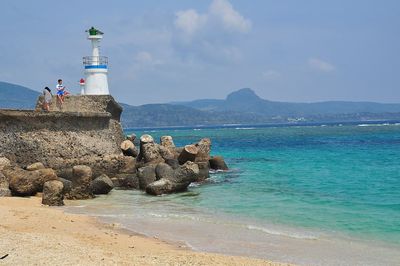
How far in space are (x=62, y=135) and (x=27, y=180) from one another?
468 cm

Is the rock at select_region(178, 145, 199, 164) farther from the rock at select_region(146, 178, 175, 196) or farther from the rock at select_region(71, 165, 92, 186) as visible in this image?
Result: the rock at select_region(71, 165, 92, 186)

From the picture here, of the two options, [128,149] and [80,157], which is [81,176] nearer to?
[80,157]

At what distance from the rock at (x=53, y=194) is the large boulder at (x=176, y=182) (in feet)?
10.9

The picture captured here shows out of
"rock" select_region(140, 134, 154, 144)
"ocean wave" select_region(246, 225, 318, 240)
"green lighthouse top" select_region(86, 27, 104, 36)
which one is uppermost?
"green lighthouse top" select_region(86, 27, 104, 36)

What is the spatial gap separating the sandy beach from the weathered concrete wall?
6.83m

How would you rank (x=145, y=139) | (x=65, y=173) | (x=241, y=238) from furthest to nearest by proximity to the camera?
(x=145, y=139) → (x=65, y=173) → (x=241, y=238)

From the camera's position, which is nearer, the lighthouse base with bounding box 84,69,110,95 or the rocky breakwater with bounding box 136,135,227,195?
the rocky breakwater with bounding box 136,135,227,195

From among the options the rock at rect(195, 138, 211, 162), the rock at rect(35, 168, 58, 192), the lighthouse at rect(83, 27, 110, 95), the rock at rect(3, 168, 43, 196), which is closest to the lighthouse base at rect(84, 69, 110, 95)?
the lighthouse at rect(83, 27, 110, 95)

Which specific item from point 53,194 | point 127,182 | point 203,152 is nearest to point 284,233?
point 53,194

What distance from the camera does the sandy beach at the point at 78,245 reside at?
739 centimetres

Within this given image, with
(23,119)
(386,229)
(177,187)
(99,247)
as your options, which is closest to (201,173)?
(177,187)

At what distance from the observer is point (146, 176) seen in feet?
58.5

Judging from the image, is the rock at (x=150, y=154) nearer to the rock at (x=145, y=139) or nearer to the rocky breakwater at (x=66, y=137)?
the rock at (x=145, y=139)

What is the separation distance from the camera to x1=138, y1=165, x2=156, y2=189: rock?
17719 mm
